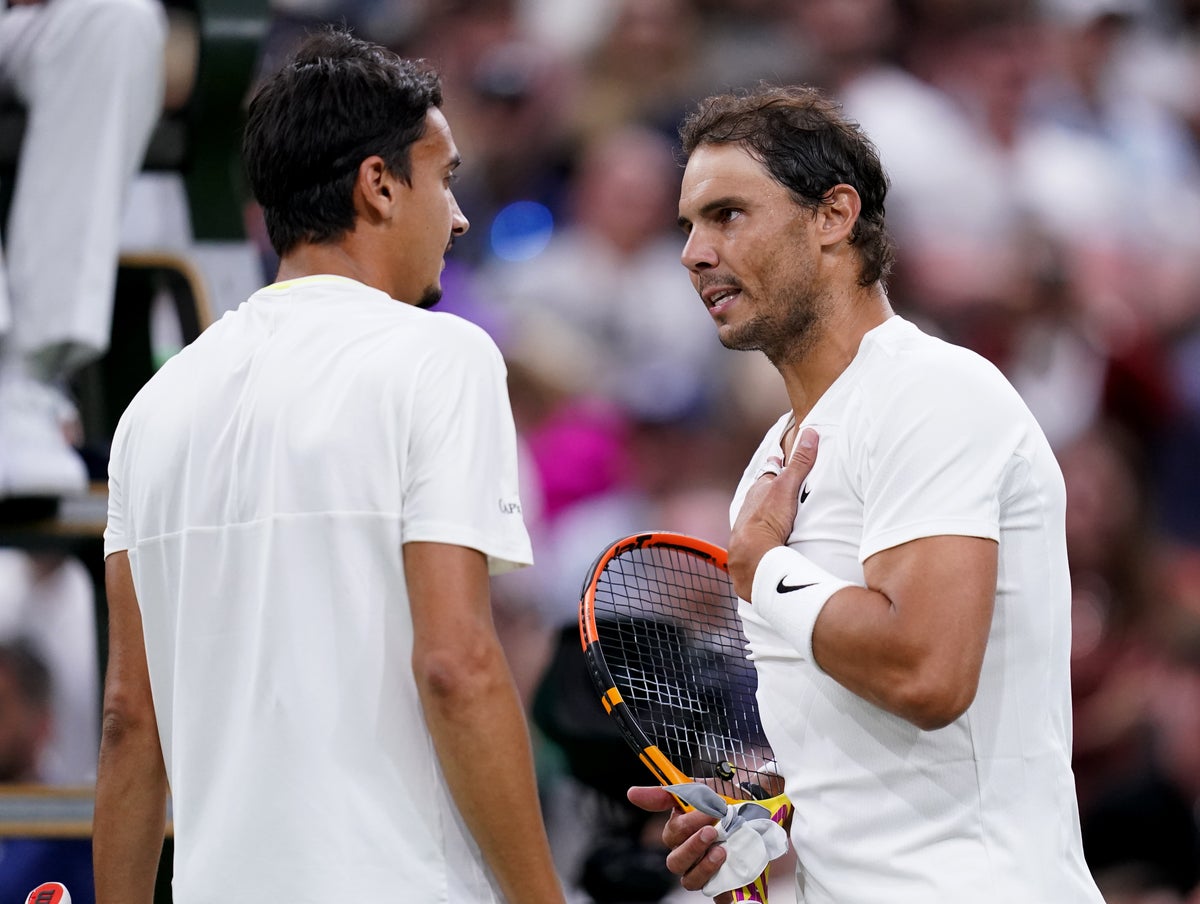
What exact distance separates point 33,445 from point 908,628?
1611 mm

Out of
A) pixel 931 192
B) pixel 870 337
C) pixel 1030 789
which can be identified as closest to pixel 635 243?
pixel 931 192

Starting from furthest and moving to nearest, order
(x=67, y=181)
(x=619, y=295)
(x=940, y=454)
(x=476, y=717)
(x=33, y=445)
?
(x=619, y=295)
(x=67, y=181)
(x=33, y=445)
(x=940, y=454)
(x=476, y=717)

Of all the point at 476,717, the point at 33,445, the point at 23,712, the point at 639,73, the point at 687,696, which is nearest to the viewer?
the point at 476,717

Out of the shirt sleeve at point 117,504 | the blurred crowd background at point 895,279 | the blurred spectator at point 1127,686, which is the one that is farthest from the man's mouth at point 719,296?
the blurred spectator at point 1127,686

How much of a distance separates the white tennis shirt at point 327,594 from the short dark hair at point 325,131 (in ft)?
0.49

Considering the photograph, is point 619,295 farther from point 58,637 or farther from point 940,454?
point 940,454

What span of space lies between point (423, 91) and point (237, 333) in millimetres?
373

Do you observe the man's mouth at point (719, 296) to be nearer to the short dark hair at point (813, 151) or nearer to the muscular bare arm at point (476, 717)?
the short dark hair at point (813, 151)

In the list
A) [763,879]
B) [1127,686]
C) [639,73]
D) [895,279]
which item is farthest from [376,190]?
[639,73]

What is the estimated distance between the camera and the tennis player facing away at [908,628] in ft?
6.04

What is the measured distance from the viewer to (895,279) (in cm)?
550

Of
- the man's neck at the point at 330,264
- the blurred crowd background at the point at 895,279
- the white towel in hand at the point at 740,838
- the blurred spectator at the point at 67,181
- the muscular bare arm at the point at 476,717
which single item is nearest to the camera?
the muscular bare arm at the point at 476,717

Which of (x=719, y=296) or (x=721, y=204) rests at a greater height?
(x=721, y=204)

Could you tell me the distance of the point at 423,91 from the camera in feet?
6.59
